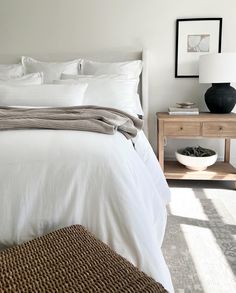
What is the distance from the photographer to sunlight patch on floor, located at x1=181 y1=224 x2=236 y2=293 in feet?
4.73

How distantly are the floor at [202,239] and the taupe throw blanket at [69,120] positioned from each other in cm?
75

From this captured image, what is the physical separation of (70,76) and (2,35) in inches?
41.9

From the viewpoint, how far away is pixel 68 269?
34.9 inches

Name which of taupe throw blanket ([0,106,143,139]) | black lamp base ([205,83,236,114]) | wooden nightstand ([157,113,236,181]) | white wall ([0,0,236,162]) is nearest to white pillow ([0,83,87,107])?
taupe throw blanket ([0,106,143,139])

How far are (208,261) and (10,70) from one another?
248 cm

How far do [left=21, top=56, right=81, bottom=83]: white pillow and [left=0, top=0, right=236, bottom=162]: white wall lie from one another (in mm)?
250

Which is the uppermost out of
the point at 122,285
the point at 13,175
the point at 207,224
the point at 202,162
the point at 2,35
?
the point at 2,35

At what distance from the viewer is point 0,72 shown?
9.50 feet

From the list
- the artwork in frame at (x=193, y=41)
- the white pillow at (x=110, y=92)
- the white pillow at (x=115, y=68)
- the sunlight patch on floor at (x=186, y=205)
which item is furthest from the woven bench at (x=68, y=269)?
the artwork in frame at (x=193, y=41)

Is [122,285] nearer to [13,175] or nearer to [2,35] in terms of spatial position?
[13,175]

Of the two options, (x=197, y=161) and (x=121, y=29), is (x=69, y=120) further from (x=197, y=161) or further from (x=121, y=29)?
(x=121, y=29)

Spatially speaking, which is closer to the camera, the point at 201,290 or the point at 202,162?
the point at 201,290

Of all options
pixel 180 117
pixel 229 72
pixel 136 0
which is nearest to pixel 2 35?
pixel 136 0

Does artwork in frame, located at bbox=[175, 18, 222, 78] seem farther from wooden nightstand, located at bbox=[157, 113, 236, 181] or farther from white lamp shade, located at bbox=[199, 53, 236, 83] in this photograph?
wooden nightstand, located at bbox=[157, 113, 236, 181]
